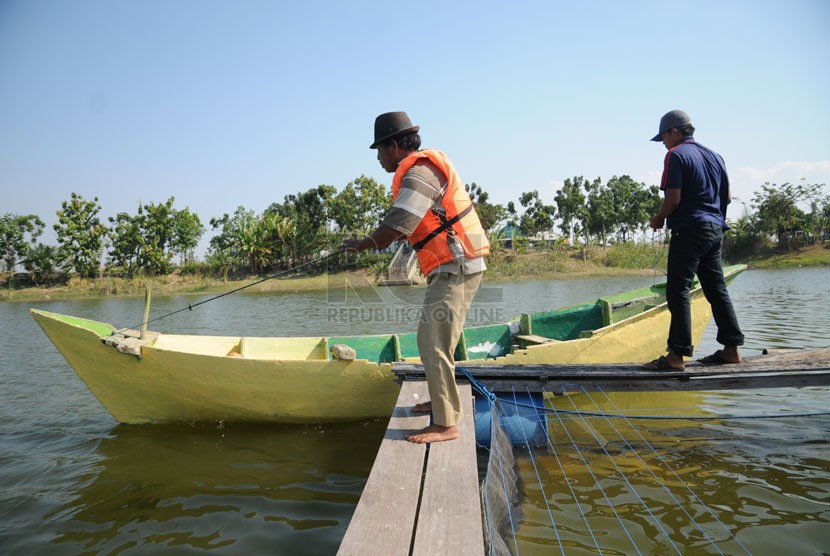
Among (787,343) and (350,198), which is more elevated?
(350,198)

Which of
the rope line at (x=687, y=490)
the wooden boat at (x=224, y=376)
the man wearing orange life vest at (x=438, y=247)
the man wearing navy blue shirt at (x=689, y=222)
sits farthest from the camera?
the wooden boat at (x=224, y=376)

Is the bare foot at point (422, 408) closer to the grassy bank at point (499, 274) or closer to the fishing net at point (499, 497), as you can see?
the fishing net at point (499, 497)

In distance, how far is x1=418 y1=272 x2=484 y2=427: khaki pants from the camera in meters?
2.87

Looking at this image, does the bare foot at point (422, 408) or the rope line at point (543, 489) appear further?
the bare foot at point (422, 408)

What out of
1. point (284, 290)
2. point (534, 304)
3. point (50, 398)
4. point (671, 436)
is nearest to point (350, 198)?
point (284, 290)

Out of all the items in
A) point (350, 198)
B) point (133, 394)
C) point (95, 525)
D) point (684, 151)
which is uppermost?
point (350, 198)

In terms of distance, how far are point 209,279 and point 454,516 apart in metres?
36.4

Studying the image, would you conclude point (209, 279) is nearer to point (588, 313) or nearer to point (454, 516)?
point (588, 313)

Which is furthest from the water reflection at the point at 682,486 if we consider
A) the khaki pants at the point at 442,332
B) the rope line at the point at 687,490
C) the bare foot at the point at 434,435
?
the khaki pants at the point at 442,332

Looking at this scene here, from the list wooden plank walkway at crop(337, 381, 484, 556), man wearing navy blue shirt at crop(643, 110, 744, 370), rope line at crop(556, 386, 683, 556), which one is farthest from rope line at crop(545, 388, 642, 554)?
wooden plank walkway at crop(337, 381, 484, 556)

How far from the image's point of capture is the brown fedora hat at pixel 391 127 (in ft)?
9.45

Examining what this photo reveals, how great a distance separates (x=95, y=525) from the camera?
3.51m

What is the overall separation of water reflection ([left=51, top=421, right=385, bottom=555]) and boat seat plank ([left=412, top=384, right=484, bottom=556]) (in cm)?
111

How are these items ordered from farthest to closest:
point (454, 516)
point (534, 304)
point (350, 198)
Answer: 1. point (350, 198)
2. point (534, 304)
3. point (454, 516)
